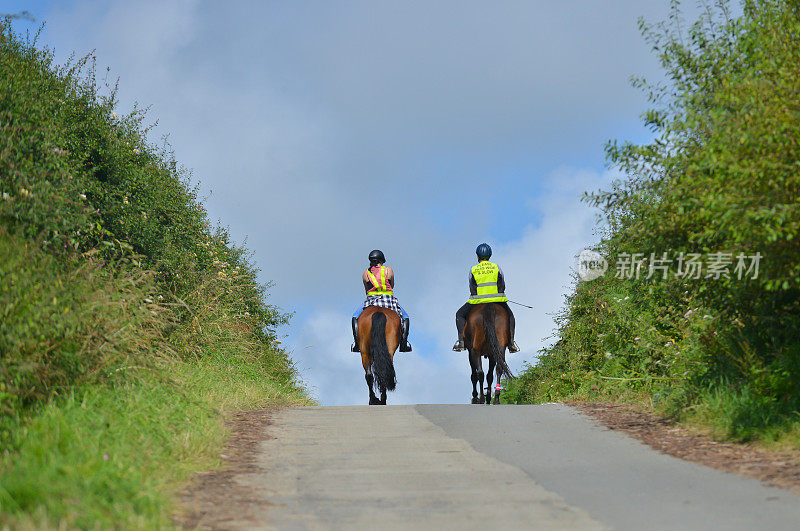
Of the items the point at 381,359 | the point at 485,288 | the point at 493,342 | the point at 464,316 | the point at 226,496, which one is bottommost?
the point at 226,496

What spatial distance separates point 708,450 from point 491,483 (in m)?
2.97

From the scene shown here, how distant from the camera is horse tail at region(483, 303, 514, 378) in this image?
18.4 metres

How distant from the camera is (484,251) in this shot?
19234mm

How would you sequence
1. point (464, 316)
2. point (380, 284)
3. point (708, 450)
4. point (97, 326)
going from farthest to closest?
point (464, 316), point (380, 284), point (97, 326), point (708, 450)

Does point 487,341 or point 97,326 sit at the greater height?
point 487,341

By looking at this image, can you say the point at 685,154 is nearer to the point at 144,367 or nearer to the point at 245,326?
the point at 144,367

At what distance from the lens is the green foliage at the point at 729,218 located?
8734 mm

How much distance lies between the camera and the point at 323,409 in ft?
48.9

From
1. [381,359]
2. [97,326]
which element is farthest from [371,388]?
[97,326]

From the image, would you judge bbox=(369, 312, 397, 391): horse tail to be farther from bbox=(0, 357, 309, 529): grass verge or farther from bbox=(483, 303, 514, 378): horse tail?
bbox=(0, 357, 309, 529): grass verge

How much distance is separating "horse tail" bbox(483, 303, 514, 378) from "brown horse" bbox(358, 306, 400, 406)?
178 cm

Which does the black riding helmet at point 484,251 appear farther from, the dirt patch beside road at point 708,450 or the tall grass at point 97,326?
the dirt patch beside road at point 708,450

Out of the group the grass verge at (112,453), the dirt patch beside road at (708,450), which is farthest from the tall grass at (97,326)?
the dirt patch beside road at (708,450)

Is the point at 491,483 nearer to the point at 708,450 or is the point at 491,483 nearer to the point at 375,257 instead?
the point at 708,450
